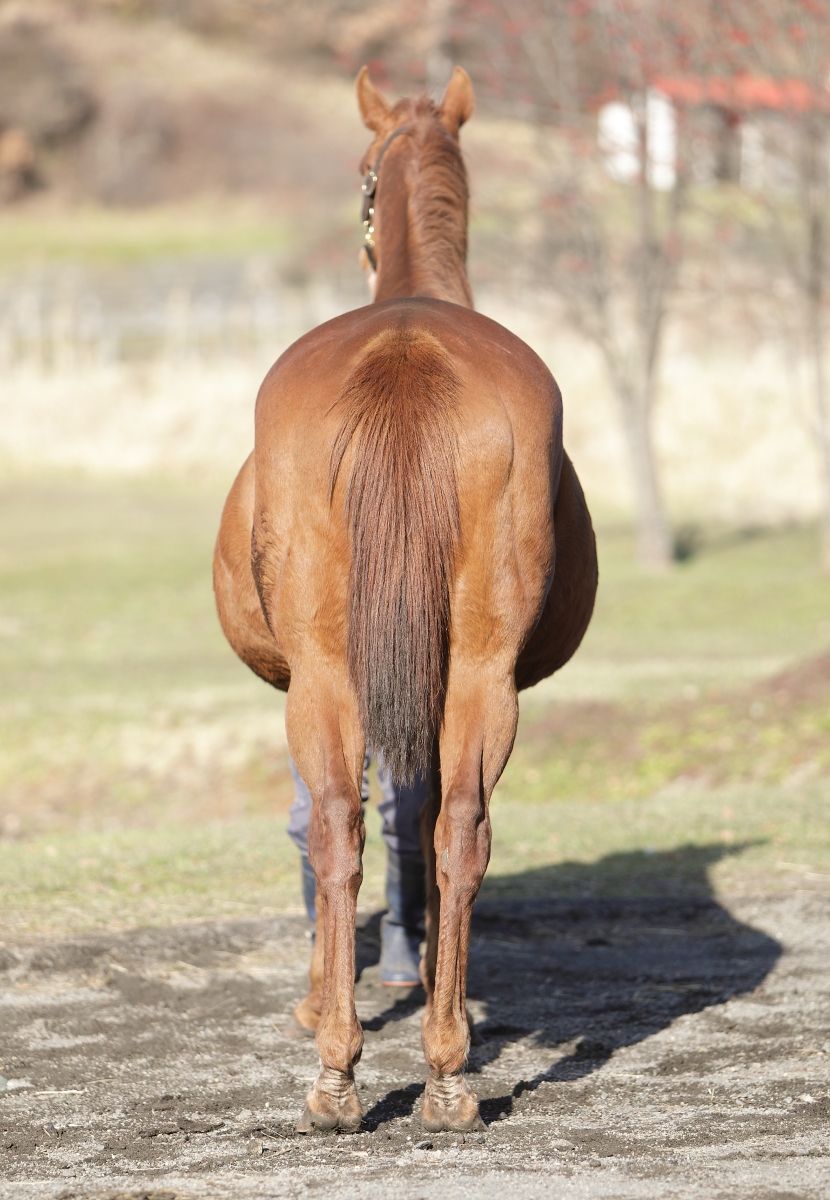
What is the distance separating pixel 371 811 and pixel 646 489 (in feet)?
33.1

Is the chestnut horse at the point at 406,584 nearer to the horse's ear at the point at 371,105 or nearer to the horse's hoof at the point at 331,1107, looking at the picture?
the horse's hoof at the point at 331,1107

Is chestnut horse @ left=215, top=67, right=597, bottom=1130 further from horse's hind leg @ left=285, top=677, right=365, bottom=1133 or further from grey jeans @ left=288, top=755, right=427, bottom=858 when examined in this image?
grey jeans @ left=288, top=755, right=427, bottom=858

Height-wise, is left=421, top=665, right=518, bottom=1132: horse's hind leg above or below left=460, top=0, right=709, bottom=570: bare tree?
below

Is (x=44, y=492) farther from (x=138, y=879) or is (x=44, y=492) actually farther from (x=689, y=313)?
(x=138, y=879)

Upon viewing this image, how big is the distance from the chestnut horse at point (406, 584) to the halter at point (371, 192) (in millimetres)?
1093

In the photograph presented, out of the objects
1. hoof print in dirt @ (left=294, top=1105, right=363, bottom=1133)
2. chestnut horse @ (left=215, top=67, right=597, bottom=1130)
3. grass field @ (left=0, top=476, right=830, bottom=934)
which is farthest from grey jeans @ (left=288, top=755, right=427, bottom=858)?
hoof print in dirt @ (left=294, top=1105, right=363, bottom=1133)

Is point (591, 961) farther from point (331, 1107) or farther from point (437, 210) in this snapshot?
point (437, 210)

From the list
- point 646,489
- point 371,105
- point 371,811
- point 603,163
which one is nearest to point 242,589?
point 371,105

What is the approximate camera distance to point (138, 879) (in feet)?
21.4

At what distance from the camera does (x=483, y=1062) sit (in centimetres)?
418

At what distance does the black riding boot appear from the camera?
4945 millimetres

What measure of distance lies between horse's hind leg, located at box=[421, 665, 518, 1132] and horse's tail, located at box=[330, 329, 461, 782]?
0.08 metres

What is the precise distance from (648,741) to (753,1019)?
603 cm

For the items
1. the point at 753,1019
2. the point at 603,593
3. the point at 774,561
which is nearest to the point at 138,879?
the point at 753,1019
